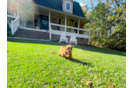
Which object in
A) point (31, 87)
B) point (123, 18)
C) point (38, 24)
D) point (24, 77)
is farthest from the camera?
point (123, 18)

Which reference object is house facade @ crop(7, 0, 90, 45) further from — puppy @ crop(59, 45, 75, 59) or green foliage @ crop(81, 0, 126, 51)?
puppy @ crop(59, 45, 75, 59)

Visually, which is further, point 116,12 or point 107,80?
point 116,12

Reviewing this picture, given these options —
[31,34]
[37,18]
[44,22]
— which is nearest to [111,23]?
[44,22]

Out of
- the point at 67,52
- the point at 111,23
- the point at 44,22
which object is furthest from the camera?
the point at 111,23

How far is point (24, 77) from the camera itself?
1.55m

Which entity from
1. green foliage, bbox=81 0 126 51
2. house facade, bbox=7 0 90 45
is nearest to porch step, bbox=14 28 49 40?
house facade, bbox=7 0 90 45

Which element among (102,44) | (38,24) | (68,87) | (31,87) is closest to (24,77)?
(31,87)

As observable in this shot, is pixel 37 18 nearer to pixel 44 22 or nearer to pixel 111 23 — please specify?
pixel 44 22

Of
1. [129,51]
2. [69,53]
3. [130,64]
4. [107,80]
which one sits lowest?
[107,80]

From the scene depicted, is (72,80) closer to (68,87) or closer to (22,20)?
(68,87)

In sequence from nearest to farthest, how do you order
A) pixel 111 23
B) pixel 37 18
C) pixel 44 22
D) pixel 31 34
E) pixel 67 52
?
pixel 67 52
pixel 31 34
pixel 37 18
pixel 44 22
pixel 111 23
